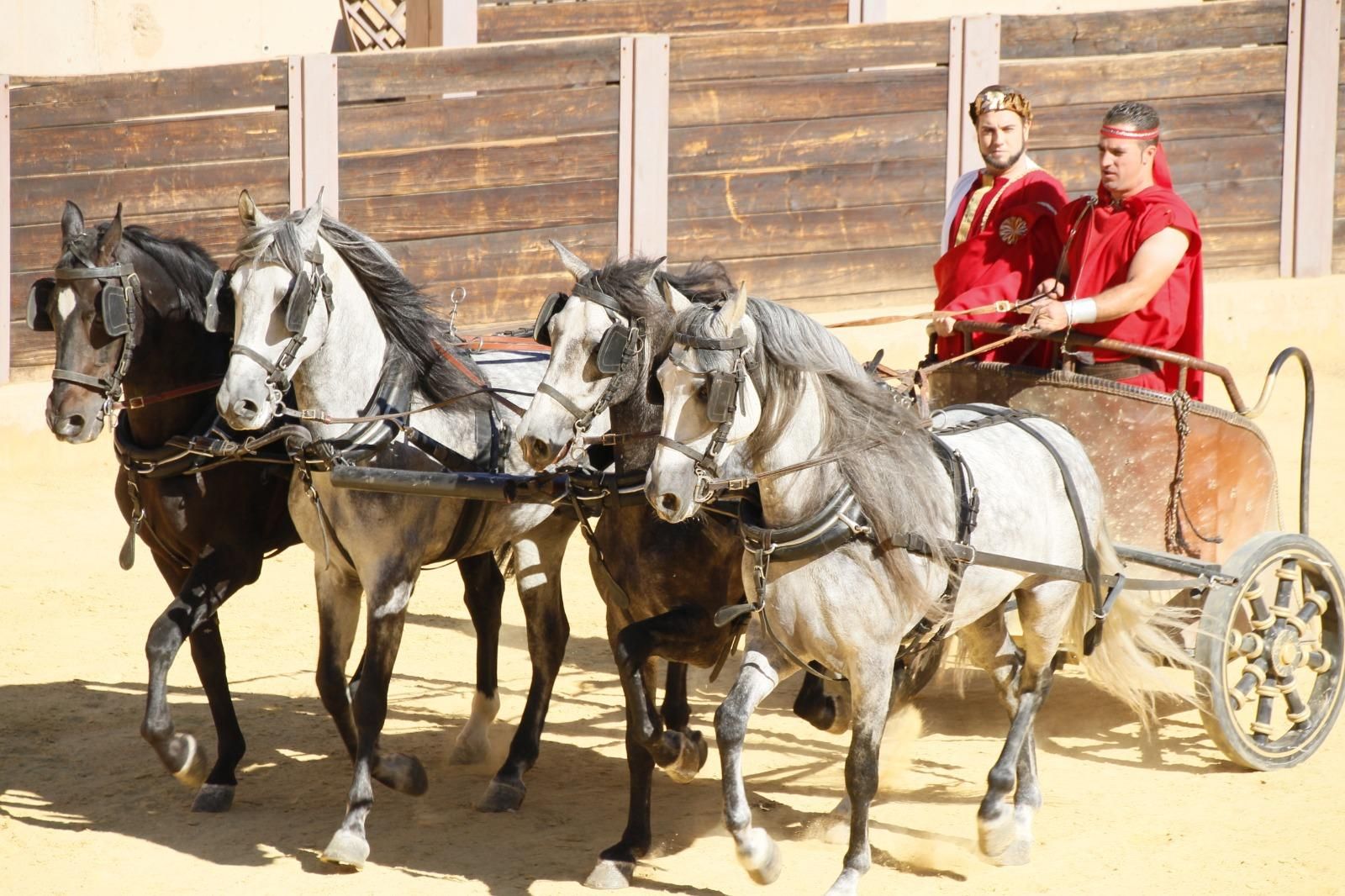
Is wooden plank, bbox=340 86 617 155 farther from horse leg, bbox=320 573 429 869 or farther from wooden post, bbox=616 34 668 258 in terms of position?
horse leg, bbox=320 573 429 869

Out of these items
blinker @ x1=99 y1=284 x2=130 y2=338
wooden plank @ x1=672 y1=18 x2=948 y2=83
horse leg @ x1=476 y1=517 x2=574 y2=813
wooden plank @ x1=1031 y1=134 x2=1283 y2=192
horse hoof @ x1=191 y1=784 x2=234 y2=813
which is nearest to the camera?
blinker @ x1=99 y1=284 x2=130 y2=338

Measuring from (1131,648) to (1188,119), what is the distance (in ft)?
24.4

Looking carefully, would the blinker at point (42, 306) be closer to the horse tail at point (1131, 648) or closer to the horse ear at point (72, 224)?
the horse ear at point (72, 224)

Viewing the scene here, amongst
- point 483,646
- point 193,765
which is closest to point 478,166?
point 483,646

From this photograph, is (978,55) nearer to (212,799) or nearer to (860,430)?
(860,430)

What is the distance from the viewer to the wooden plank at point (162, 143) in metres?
10.4

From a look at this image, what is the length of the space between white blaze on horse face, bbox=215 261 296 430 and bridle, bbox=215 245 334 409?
11 mm

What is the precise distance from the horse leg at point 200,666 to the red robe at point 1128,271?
310 centimetres

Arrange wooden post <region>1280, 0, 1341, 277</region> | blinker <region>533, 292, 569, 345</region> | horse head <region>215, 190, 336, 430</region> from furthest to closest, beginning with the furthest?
wooden post <region>1280, 0, 1341, 277</region>
blinker <region>533, 292, 569, 345</region>
horse head <region>215, 190, 336, 430</region>

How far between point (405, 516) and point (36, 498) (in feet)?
18.4

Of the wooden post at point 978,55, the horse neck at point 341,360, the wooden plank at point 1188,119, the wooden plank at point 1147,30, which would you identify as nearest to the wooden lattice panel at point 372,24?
the wooden post at point 978,55

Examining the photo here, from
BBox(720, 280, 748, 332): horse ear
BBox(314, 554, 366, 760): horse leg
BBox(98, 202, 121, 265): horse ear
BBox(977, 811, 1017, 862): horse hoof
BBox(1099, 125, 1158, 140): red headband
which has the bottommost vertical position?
BBox(977, 811, 1017, 862): horse hoof

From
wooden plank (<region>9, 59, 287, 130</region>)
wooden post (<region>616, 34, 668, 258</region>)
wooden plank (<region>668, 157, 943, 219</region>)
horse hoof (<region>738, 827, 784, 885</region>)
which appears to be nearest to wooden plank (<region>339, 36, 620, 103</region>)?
wooden post (<region>616, 34, 668, 258</region>)

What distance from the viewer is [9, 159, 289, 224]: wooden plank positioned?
34.2 ft
